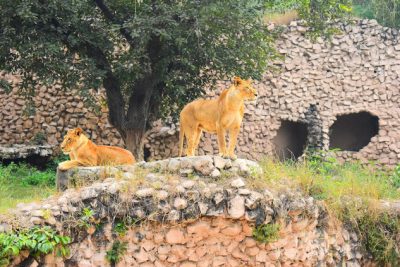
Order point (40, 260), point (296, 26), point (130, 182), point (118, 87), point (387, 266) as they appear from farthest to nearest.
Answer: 1. point (296, 26)
2. point (118, 87)
3. point (387, 266)
4. point (130, 182)
5. point (40, 260)

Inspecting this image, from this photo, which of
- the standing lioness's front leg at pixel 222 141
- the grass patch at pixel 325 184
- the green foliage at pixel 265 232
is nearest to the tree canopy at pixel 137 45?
the standing lioness's front leg at pixel 222 141

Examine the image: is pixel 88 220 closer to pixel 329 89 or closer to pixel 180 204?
pixel 180 204

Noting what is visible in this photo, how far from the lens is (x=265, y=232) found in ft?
31.9

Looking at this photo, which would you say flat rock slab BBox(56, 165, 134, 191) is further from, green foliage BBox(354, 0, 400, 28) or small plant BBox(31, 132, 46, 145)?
green foliage BBox(354, 0, 400, 28)

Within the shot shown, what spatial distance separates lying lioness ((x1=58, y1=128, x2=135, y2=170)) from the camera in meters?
10.3

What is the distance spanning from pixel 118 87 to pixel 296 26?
677 centimetres

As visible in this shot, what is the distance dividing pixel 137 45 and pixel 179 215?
16.1 ft

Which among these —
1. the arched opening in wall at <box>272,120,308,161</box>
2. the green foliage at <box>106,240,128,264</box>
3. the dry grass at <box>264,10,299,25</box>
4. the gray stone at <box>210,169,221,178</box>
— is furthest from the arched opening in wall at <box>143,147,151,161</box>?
the green foliage at <box>106,240,128,264</box>

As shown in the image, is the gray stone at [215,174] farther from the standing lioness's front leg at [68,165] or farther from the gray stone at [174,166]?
the standing lioness's front leg at [68,165]

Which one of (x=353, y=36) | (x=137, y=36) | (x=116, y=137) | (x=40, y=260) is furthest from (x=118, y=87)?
(x=353, y=36)

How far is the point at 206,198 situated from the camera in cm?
945

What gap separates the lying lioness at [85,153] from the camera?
10.3m

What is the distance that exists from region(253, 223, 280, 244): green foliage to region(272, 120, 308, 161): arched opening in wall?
10.3 m

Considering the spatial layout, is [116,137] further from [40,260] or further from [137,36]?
[40,260]
